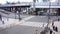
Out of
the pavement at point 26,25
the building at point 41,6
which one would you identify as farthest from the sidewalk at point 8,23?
the building at point 41,6

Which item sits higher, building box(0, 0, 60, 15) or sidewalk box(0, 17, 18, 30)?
building box(0, 0, 60, 15)

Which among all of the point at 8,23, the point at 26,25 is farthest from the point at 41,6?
the point at 8,23

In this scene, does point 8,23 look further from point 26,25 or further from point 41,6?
point 41,6

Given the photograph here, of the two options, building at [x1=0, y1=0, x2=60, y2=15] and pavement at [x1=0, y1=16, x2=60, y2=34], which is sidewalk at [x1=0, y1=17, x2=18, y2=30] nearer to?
pavement at [x1=0, y1=16, x2=60, y2=34]

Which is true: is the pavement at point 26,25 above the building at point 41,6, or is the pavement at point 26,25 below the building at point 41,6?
below

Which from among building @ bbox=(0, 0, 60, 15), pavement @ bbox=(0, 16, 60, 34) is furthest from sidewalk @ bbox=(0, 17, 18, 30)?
building @ bbox=(0, 0, 60, 15)

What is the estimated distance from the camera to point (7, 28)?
2.01 m

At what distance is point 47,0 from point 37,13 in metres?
0.21

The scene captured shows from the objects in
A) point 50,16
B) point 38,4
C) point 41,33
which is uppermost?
point 38,4

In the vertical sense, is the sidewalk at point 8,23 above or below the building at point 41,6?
below

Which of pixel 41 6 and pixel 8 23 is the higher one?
pixel 41 6

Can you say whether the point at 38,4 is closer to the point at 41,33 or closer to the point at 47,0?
the point at 47,0

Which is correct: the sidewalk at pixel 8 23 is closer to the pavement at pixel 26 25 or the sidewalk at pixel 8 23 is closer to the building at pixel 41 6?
the pavement at pixel 26 25

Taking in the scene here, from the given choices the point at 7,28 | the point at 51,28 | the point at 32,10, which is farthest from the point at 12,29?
the point at 51,28
